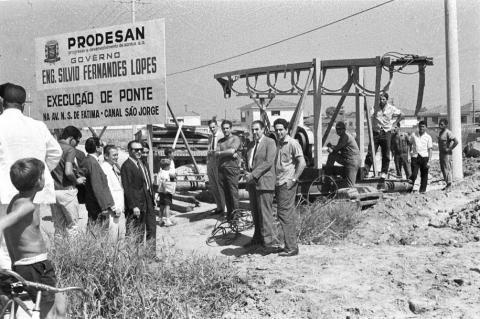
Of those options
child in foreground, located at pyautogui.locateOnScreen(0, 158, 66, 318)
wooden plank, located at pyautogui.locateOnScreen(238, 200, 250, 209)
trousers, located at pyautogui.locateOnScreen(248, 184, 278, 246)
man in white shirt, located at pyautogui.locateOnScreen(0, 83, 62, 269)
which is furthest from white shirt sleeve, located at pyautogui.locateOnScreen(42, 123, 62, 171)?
wooden plank, located at pyautogui.locateOnScreen(238, 200, 250, 209)

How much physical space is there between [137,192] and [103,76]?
9.99 ft

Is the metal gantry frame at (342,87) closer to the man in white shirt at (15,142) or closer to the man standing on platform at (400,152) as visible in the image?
the man standing on platform at (400,152)

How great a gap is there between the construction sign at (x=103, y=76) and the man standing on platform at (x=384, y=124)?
452cm

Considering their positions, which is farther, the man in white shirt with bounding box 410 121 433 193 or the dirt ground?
the man in white shirt with bounding box 410 121 433 193

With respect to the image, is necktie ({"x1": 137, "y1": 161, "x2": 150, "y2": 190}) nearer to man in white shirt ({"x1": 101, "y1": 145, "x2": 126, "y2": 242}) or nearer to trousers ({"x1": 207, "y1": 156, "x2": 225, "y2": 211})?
man in white shirt ({"x1": 101, "y1": 145, "x2": 126, "y2": 242})

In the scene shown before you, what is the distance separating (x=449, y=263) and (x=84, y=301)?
157 inches

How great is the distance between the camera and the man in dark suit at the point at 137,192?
737 cm

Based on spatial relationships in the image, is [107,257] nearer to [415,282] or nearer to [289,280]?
[289,280]

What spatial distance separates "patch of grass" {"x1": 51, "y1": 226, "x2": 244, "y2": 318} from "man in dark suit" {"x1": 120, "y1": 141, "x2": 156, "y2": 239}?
0.81 metres

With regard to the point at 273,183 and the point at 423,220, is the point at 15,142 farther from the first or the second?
the point at 423,220

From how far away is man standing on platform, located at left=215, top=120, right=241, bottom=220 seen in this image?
963 cm

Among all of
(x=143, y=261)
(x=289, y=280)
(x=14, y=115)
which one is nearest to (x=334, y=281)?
(x=289, y=280)

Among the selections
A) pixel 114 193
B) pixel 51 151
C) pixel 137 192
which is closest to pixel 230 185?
pixel 137 192

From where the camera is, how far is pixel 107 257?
608 centimetres
